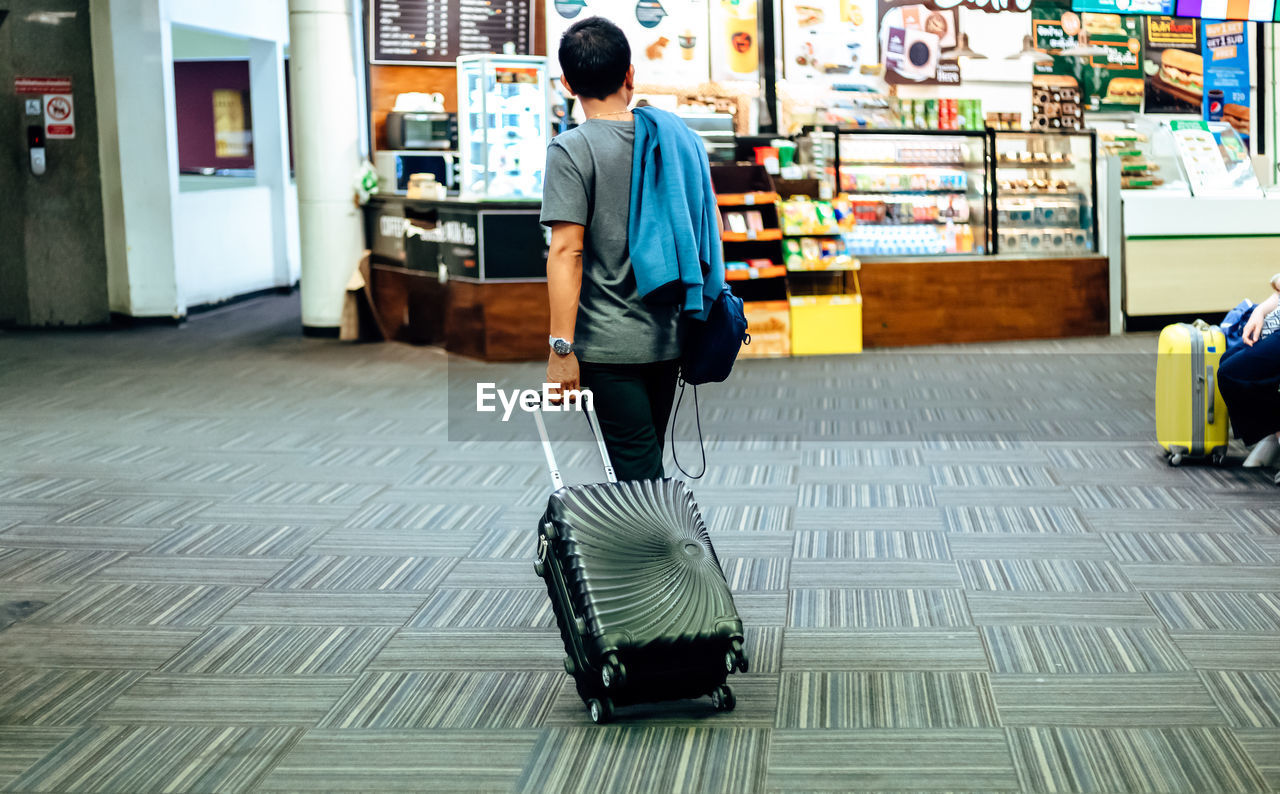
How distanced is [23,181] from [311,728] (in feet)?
28.0

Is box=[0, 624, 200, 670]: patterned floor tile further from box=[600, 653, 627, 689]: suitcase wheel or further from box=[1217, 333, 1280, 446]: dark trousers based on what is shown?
box=[1217, 333, 1280, 446]: dark trousers

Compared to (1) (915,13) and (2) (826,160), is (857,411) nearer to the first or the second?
(2) (826,160)

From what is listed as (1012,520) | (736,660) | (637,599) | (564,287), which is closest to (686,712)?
(736,660)

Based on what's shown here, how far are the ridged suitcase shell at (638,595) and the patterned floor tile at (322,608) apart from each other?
2.84 feet

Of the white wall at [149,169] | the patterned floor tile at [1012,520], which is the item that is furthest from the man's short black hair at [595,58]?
the white wall at [149,169]

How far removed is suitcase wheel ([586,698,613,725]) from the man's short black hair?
1.28m

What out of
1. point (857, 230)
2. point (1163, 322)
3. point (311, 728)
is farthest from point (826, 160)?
point (311, 728)

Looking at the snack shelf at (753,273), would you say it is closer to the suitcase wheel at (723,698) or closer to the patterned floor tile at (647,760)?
the suitcase wheel at (723,698)

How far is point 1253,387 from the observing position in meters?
4.85

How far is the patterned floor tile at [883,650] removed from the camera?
3.11 metres

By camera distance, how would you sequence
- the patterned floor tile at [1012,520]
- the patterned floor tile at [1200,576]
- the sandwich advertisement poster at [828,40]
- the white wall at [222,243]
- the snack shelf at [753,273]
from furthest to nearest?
the white wall at [222,243], the sandwich advertisement poster at [828,40], the snack shelf at [753,273], the patterned floor tile at [1012,520], the patterned floor tile at [1200,576]

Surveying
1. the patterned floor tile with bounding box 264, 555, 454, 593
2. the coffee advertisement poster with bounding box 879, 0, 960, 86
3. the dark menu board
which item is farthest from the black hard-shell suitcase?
the coffee advertisement poster with bounding box 879, 0, 960, 86

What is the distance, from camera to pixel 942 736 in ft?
8.81

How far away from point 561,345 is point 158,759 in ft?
A: 3.78
